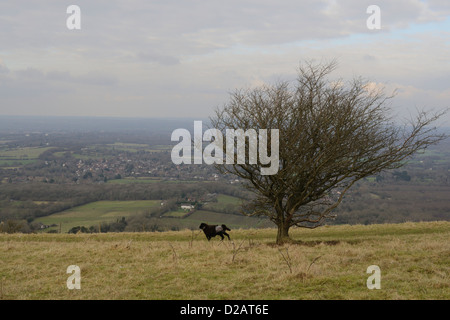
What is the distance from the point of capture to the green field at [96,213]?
55181 millimetres

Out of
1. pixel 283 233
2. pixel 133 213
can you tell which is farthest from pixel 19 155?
pixel 283 233

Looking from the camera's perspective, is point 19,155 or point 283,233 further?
point 19,155

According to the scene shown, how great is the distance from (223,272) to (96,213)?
188 ft

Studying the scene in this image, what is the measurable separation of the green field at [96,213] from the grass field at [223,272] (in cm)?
3943

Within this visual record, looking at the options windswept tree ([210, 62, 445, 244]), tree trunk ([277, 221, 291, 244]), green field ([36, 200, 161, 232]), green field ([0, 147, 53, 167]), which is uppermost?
windswept tree ([210, 62, 445, 244])

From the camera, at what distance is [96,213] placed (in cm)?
6322

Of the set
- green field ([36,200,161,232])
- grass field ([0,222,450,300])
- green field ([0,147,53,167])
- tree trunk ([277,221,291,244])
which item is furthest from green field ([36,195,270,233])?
green field ([0,147,53,167])

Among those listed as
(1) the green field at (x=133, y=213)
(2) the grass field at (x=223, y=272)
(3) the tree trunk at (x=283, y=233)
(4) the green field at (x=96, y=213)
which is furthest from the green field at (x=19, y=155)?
(3) the tree trunk at (x=283, y=233)

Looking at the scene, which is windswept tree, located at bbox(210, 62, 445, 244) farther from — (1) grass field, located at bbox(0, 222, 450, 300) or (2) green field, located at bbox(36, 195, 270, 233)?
(2) green field, located at bbox(36, 195, 270, 233)

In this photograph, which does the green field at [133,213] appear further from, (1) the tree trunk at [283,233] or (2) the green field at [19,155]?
(2) the green field at [19,155]

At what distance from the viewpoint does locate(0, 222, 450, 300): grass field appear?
29.2ft

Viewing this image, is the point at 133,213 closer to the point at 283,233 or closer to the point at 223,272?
the point at 283,233

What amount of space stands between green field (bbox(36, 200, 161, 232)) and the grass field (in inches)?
1552
